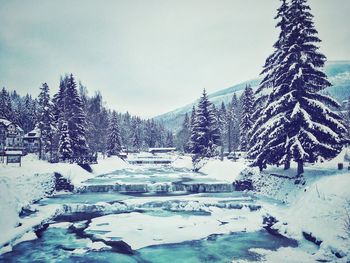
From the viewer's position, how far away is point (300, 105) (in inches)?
867

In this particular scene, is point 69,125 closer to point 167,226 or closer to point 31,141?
point 167,226

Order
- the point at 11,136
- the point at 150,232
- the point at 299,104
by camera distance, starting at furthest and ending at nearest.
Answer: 1. the point at 11,136
2. the point at 299,104
3. the point at 150,232

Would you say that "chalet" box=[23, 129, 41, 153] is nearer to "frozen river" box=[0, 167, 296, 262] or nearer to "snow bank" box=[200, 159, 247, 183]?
"snow bank" box=[200, 159, 247, 183]

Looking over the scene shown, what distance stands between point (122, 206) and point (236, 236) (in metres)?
10.4

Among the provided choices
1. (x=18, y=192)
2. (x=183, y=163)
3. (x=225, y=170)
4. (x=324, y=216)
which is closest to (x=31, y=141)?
(x=183, y=163)

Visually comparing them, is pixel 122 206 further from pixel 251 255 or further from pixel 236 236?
pixel 251 255

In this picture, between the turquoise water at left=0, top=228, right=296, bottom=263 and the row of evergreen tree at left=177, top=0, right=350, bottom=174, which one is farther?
the row of evergreen tree at left=177, top=0, right=350, bottom=174

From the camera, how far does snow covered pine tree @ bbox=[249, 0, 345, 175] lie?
67.6 ft

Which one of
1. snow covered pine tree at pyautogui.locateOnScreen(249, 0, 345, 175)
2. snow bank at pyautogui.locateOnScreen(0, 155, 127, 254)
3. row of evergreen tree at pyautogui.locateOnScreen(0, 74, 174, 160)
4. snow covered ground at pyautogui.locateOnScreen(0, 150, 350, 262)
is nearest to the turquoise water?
snow covered ground at pyautogui.locateOnScreen(0, 150, 350, 262)

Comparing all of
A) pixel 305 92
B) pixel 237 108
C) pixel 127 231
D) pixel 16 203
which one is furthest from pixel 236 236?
pixel 237 108

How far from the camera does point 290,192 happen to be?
72.2ft

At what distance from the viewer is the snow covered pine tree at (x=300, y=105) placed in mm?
20594

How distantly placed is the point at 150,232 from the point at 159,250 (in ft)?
9.51

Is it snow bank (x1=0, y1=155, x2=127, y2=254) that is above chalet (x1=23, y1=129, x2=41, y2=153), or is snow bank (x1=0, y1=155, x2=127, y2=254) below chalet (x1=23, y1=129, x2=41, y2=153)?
below
